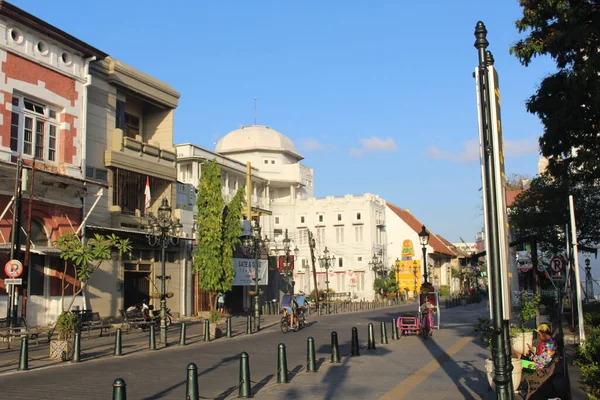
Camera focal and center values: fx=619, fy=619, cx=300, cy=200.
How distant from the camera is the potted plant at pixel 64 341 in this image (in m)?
16.4

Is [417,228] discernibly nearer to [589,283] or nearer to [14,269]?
[589,283]

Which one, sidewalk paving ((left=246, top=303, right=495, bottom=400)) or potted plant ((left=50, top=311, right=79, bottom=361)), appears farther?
potted plant ((left=50, top=311, right=79, bottom=361))

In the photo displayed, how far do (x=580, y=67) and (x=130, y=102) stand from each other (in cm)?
2389

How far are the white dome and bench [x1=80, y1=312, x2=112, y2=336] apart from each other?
164 ft

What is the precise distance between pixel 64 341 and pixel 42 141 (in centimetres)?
1150

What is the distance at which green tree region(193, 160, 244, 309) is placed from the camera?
105ft

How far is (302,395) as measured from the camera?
10.8m

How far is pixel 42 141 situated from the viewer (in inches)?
992

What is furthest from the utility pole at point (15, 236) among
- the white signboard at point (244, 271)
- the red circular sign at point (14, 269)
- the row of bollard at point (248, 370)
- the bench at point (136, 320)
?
the white signboard at point (244, 271)

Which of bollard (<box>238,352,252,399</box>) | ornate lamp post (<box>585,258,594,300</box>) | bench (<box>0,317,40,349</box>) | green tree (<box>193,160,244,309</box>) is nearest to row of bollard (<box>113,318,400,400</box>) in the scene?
bollard (<box>238,352,252,399</box>)

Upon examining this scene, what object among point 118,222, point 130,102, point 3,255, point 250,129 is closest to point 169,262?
point 118,222

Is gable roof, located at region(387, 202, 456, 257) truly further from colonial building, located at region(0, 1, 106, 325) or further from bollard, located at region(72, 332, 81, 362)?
bollard, located at region(72, 332, 81, 362)

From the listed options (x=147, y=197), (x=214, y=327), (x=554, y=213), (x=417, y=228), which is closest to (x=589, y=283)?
(x=554, y=213)

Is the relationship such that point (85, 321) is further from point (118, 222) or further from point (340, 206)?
point (340, 206)
